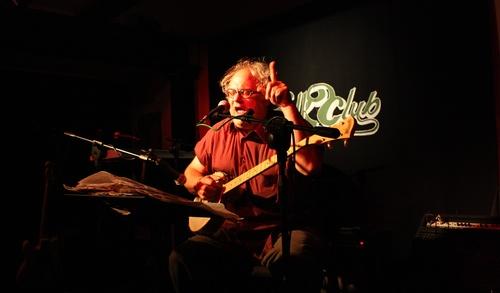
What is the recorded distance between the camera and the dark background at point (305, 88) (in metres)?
2.92

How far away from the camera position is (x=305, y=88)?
13.1ft

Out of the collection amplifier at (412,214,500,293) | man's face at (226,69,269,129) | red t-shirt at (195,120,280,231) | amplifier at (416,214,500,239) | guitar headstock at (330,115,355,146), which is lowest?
amplifier at (412,214,500,293)

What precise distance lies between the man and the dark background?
0.27 metres

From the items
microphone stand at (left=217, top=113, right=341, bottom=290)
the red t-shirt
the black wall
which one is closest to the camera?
microphone stand at (left=217, top=113, right=341, bottom=290)

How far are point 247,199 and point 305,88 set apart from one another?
188cm

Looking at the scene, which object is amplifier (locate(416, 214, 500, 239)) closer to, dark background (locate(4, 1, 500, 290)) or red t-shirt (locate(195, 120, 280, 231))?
dark background (locate(4, 1, 500, 290))

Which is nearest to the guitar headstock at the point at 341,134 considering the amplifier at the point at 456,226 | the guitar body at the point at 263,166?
the guitar body at the point at 263,166

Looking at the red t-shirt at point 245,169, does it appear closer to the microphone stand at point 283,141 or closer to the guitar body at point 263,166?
the guitar body at point 263,166

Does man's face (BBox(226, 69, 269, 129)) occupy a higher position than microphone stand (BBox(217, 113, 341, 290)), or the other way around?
man's face (BBox(226, 69, 269, 129))

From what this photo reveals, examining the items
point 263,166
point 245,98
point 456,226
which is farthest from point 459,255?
point 245,98

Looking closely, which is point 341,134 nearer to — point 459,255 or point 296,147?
point 296,147

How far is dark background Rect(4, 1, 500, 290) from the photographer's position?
115 inches

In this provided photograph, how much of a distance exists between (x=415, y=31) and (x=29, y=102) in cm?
475

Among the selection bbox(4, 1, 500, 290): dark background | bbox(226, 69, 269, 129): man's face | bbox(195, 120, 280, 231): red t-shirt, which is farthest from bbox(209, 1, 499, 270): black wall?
bbox(226, 69, 269, 129): man's face
